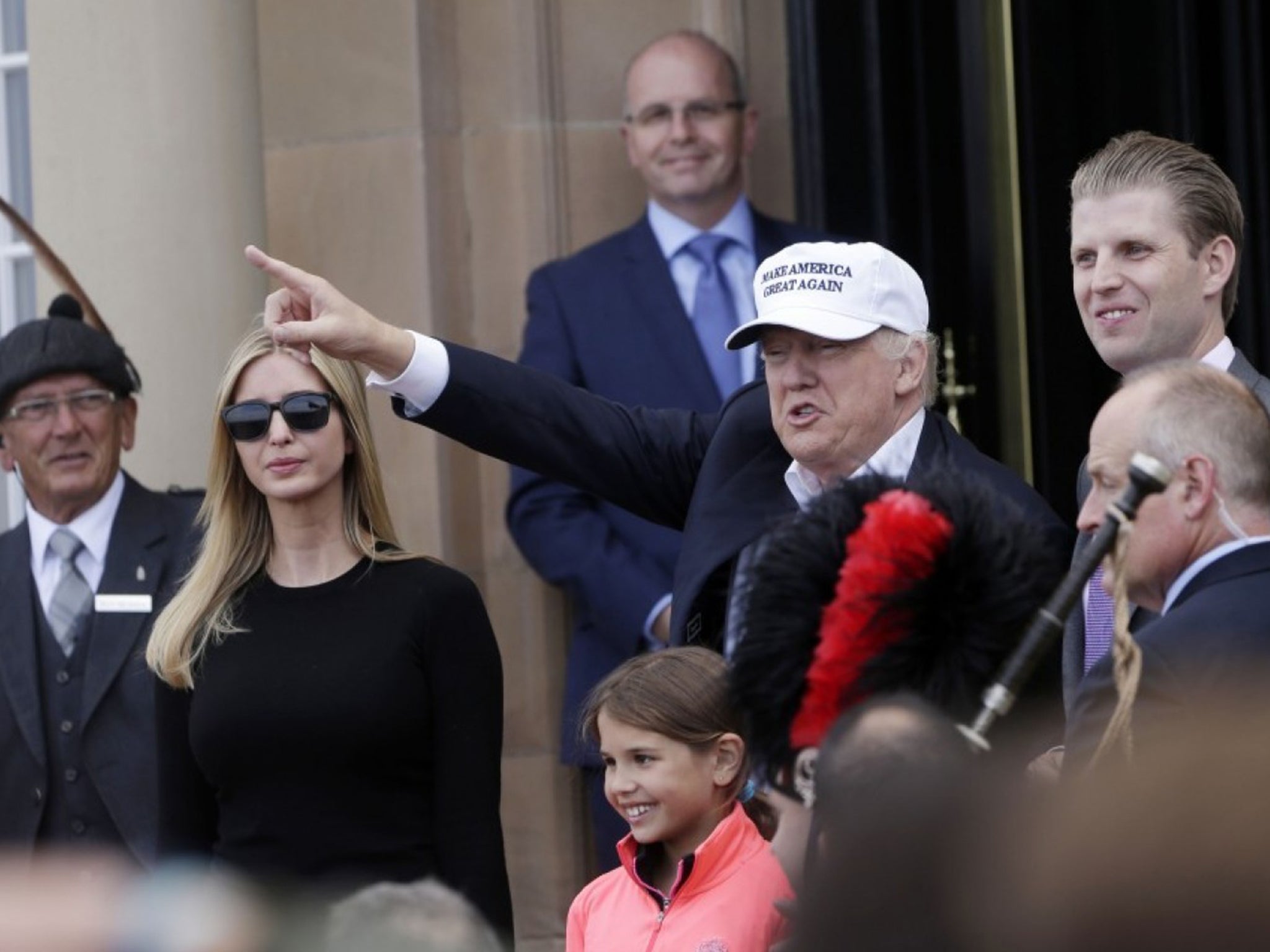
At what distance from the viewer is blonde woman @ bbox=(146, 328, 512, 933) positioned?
14.8 feet

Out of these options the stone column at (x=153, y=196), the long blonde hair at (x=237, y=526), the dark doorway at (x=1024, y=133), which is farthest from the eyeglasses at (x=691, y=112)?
the long blonde hair at (x=237, y=526)

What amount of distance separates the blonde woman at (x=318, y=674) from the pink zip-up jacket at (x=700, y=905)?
1.37ft

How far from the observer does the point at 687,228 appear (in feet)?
21.2

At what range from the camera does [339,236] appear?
6.91 meters

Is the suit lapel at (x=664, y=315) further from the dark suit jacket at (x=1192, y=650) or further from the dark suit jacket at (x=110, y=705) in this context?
the dark suit jacket at (x=1192, y=650)

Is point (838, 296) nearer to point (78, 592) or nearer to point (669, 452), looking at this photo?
point (669, 452)

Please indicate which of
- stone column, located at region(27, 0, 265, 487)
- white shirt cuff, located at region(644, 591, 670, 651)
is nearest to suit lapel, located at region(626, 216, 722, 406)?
white shirt cuff, located at region(644, 591, 670, 651)

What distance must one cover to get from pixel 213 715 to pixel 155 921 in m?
2.72

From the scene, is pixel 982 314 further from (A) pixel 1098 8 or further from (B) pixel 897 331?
(B) pixel 897 331

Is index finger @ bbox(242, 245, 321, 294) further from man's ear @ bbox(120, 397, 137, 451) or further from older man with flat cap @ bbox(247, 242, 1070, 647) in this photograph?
man's ear @ bbox(120, 397, 137, 451)

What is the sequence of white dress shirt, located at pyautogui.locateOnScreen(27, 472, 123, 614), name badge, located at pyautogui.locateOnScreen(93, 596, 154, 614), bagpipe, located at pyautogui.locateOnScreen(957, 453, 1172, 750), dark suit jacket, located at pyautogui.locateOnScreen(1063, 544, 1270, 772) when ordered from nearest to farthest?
bagpipe, located at pyautogui.locateOnScreen(957, 453, 1172, 750), dark suit jacket, located at pyautogui.locateOnScreen(1063, 544, 1270, 772), name badge, located at pyautogui.locateOnScreen(93, 596, 154, 614), white dress shirt, located at pyautogui.locateOnScreen(27, 472, 123, 614)

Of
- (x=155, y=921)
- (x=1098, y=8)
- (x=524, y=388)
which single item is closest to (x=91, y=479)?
(x=524, y=388)

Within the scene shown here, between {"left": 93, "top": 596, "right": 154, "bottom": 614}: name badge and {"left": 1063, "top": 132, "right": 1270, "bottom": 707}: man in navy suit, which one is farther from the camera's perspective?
{"left": 93, "top": 596, "right": 154, "bottom": 614}: name badge

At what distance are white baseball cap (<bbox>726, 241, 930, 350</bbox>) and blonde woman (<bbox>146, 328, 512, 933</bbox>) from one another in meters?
0.88
